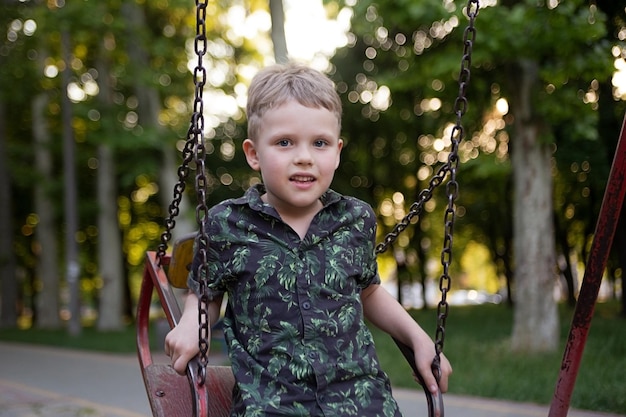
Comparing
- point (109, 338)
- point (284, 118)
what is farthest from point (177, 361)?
point (109, 338)

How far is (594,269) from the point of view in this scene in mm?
2516

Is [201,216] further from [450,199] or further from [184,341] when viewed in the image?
[450,199]

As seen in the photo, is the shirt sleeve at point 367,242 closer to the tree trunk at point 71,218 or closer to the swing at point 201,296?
the swing at point 201,296

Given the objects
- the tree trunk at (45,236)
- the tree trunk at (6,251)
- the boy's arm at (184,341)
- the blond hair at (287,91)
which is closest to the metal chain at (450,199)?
the blond hair at (287,91)

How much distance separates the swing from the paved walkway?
3275 millimetres

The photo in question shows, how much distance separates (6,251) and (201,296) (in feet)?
63.5

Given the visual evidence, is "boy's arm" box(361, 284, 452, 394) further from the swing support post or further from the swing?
the swing support post

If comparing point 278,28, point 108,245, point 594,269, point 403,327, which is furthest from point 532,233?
point 108,245

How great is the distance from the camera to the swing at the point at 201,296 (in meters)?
2.08

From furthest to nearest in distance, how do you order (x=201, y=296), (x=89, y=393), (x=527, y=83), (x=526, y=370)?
(x=527, y=83) → (x=89, y=393) → (x=526, y=370) → (x=201, y=296)

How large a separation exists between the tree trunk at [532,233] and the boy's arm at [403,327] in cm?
688

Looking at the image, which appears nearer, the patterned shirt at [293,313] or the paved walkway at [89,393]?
the patterned shirt at [293,313]

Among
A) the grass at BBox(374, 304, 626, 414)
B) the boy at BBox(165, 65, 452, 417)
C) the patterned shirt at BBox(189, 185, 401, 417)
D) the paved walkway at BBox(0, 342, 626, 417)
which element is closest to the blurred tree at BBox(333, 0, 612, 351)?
the grass at BBox(374, 304, 626, 414)

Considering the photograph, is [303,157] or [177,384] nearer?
[303,157]
